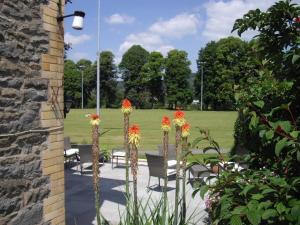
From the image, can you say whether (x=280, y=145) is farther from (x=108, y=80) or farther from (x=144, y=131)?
(x=108, y=80)

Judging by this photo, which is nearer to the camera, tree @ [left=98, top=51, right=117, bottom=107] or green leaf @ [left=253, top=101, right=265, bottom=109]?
green leaf @ [left=253, top=101, right=265, bottom=109]

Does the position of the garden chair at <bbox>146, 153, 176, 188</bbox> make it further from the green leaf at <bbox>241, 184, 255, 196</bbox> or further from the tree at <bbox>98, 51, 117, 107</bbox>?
the tree at <bbox>98, 51, 117, 107</bbox>

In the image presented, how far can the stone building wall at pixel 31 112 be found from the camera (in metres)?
4.15

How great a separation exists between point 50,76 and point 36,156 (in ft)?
3.07

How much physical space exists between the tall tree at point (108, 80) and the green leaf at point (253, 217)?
7918cm

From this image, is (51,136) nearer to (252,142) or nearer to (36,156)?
(36,156)

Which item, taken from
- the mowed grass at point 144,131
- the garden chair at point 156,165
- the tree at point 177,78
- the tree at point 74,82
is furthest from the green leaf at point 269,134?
the tree at point 74,82

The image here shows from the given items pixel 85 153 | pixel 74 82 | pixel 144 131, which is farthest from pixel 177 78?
pixel 85 153

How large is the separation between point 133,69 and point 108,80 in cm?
699

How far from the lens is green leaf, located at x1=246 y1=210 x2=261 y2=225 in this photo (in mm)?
1801

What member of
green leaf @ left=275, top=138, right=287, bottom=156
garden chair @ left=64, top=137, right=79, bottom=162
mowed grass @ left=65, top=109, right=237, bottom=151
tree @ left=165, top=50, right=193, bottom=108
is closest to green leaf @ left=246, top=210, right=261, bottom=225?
green leaf @ left=275, top=138, right=287, bottom=156

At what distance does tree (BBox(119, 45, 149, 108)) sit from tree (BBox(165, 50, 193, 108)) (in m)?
5.69

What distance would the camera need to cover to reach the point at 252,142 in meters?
2.58

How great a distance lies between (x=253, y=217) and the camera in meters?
1.82
